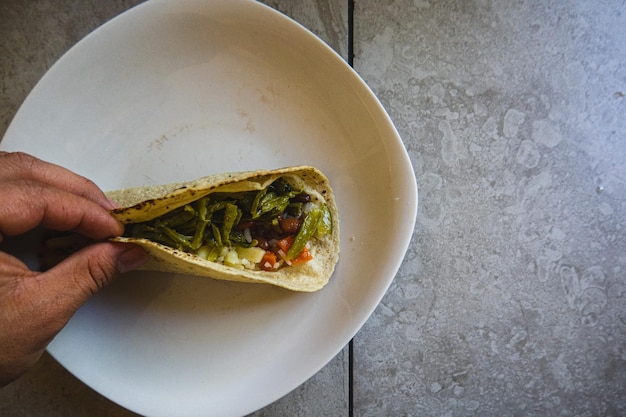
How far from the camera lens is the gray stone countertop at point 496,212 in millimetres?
2514

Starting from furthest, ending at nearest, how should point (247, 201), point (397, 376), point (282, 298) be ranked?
1. point (397, 376)
2. point (282, 298)
3. point (247, 201)

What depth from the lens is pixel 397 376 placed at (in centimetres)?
252

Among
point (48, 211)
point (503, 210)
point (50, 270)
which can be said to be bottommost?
point (503, 210)

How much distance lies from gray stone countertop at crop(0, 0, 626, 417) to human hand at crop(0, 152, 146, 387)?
0.95 meters

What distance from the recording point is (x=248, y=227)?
2.21 m

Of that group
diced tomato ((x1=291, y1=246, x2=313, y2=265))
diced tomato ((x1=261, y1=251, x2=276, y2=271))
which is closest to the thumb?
diced tomato ((x1=261, y1=251, x2=276, y2=271))

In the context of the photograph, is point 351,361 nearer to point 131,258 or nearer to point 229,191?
point 229,191

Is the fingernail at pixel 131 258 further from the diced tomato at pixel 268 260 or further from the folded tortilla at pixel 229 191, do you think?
the diced tomato at pixel 268 260

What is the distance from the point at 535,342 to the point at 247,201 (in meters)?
1.57

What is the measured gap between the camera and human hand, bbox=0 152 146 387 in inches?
69.7

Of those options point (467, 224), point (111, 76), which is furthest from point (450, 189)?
point (111, 76)

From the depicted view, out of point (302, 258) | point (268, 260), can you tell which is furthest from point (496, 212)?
point (268, 260)

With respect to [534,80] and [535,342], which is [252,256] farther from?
[534,80]

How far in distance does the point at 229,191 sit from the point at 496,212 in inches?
51.5
